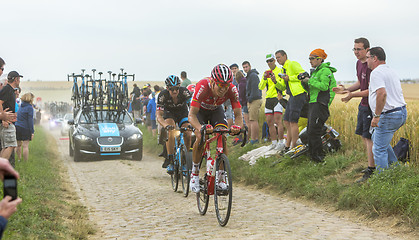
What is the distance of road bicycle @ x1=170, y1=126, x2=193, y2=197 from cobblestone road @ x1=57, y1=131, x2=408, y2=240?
0.83 feet

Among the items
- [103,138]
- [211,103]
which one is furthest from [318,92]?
[103,138]

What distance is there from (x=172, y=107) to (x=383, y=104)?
4299 millimetres

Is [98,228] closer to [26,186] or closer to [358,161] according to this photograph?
[26,186]

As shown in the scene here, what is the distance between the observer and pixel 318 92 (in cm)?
988

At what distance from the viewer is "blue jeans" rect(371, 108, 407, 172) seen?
763cm

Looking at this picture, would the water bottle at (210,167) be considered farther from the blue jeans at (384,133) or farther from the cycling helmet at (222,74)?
the blue jeans at (384,133)

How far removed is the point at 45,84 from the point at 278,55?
564 ft

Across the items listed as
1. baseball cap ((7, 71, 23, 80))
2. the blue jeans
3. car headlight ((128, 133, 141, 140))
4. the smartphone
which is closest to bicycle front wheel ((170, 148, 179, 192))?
baseball cap ((7, 71, 23, 80))

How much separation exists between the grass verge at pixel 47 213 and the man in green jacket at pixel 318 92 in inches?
187

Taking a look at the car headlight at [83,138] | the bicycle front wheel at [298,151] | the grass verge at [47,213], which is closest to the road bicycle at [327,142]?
the bicycle front wheel at [298,151]

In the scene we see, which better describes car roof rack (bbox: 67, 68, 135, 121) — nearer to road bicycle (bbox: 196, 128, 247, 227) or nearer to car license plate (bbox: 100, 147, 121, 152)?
car license plate (bbox: 100, 147, 121, 152)

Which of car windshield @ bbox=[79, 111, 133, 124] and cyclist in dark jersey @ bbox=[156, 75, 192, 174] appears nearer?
cyclist in dark jersey @ bbox=[156, 75, 192, 174]

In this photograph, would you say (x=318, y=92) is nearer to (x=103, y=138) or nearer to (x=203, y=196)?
(x=203, y=196)

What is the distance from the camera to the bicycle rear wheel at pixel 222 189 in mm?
6617
